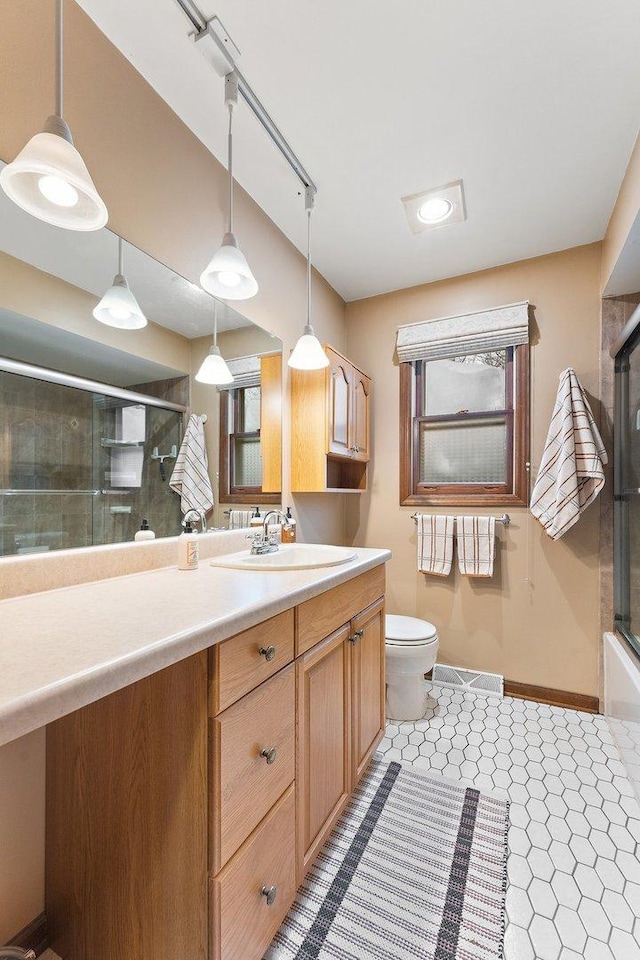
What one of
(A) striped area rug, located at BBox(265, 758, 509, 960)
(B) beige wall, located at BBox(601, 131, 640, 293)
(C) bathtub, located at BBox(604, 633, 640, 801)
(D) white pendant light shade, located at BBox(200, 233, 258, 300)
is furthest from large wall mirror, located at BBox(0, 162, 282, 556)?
(C) bathtub, located at BBox(604, 633, 640, 801)

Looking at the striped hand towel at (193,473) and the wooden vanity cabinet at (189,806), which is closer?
the wooden vanity cabinet at (189,806)

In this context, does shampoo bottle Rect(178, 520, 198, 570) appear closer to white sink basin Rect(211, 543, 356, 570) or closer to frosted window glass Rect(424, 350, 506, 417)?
white sink basin Rect(211, 543, 356, 570)

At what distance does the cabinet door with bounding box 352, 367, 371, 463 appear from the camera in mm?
2469

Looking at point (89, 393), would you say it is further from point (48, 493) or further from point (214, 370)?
point (214, 370)

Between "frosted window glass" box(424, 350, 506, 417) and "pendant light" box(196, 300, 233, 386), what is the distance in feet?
4.77

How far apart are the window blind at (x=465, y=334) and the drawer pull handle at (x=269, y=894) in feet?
8.10

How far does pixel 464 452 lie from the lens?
2.54 meters

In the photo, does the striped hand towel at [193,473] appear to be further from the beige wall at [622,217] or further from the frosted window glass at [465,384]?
the beige wall at [622,217]

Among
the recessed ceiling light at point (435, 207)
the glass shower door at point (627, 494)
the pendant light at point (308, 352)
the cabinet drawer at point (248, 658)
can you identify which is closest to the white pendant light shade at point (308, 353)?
the pendant light at point (308, 352)

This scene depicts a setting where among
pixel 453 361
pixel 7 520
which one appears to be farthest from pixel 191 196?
pixel 453 361

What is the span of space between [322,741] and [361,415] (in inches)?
71.7

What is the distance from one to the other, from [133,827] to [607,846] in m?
1.47

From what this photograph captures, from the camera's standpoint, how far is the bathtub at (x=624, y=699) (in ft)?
5.05

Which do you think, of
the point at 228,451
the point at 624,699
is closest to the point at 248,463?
the point at 228,451
